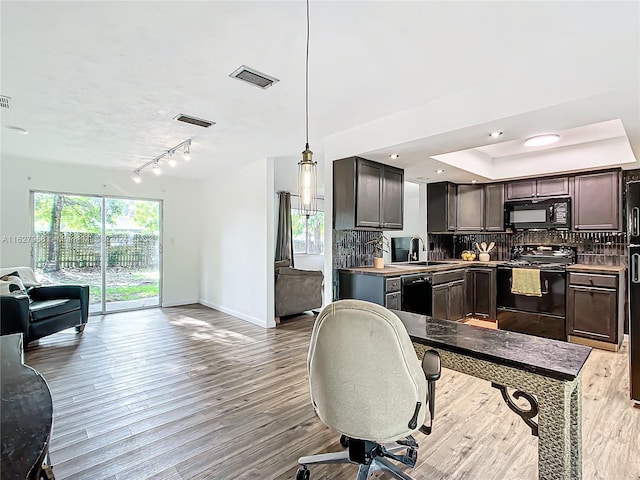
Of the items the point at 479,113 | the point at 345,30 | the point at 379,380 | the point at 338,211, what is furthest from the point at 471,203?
the point at 379,380

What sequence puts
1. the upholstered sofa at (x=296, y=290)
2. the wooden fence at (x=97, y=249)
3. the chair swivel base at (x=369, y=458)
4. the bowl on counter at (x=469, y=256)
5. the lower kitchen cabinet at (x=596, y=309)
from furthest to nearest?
1. the bowl on counter at (x=469, y=256)
2. the wooden fence at (x=97, y=249)
3. the upholstered sofa at (x=296, y=290)
4. the lower kitchen cabinet at (x=596, y=309)
5. the chair swivel base at (x=369, y=458)

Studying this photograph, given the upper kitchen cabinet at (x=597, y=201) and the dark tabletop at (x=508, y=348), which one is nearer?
the dark tabletop at (x=508, y=348)

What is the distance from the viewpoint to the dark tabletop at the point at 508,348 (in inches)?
57.3

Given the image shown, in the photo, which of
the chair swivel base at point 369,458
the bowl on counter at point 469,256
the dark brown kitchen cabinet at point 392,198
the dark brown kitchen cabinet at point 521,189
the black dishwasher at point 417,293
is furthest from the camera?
the bowl on counter at point 469,256

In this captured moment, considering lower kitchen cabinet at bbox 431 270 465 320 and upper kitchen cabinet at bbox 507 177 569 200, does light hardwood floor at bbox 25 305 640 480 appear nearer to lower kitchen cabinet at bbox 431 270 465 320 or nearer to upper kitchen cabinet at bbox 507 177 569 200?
lower kitchen cabinet at bbox 431 270 465 320

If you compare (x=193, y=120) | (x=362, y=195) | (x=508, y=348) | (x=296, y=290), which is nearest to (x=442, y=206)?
(x=362, y=195)

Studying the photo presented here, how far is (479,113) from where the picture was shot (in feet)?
8.77

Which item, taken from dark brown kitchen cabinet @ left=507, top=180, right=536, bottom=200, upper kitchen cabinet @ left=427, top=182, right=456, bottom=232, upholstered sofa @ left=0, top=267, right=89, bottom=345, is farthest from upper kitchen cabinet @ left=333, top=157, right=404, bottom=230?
upholstered sofa @ left=0, top=267, right=89, bottom=345

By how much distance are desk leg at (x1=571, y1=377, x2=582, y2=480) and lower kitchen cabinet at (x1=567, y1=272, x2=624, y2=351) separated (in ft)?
10.4

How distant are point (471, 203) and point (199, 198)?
17.0 feet

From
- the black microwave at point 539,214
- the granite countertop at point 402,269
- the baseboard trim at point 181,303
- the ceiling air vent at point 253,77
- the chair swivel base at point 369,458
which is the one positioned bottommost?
the baseboard trim at point 181,303

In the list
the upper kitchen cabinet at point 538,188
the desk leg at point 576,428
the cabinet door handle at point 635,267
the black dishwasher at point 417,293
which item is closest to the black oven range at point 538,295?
the upper kitchen cabinet at point 538,188

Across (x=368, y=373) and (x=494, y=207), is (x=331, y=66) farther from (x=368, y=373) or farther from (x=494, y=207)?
(x=494, y=207)

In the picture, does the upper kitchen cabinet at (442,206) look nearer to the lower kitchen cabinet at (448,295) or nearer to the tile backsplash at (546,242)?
the tile backsplash at (546,242)
